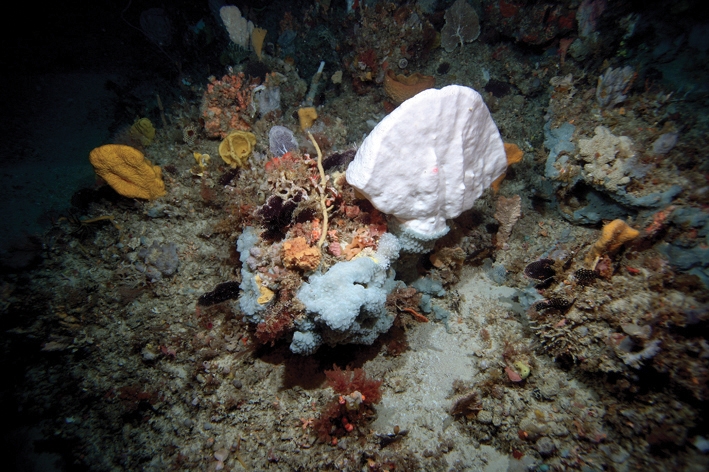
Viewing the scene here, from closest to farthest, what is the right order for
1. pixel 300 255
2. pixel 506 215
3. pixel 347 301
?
1. pixel 347 301
2. pixel 300 255
3. pixel 506 215

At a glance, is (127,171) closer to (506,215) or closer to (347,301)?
(347,301)

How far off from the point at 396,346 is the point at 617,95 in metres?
5.43

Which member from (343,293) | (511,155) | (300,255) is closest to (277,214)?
(300,255)

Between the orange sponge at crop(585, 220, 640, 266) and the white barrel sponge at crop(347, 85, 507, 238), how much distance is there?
5.25 ft

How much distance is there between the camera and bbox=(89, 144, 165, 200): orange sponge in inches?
169

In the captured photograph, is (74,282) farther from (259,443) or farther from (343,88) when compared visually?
(343,88)

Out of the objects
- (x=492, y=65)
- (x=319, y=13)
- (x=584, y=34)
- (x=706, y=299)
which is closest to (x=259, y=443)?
(x=706, y=299)

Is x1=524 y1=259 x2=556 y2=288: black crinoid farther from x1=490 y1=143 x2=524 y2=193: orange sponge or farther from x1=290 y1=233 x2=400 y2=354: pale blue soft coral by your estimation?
x1=290 y1=233 x2=400 y2=354: pale blue soft coral

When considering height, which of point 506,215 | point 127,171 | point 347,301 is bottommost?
point 347,301

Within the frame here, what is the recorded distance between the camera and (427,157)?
11.1 feet

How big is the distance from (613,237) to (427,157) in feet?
7.85

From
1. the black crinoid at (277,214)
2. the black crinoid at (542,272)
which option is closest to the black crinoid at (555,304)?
the black crinoid at (542,272)

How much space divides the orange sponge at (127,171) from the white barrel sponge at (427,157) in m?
3.58

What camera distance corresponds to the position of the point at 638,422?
9.45 ft
